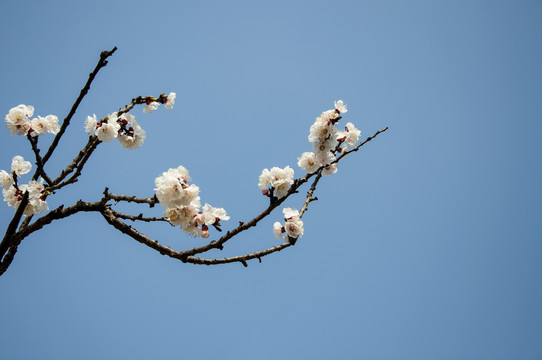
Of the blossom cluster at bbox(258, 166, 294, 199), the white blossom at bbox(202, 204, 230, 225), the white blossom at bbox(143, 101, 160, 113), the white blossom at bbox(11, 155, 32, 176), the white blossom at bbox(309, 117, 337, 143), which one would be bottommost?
the white blossom at bbox(202, 204, 230, 225)

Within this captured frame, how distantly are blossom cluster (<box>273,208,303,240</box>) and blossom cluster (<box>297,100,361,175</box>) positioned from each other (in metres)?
0.55

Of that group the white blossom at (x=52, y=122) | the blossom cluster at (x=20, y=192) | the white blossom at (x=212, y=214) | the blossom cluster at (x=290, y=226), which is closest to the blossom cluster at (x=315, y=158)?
the blossom cluster at (x=290, y=226)

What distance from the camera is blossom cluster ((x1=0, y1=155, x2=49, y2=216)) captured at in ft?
10.2

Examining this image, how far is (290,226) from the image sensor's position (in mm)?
3191

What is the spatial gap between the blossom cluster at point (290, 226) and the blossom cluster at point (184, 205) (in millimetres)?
599

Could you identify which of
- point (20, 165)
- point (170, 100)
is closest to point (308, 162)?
point (170, 100)

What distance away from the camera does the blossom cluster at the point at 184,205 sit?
9.16 ft

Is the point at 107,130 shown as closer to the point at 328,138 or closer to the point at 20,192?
the point at 20,192

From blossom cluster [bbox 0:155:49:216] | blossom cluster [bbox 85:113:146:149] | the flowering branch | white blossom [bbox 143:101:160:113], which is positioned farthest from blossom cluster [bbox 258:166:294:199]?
blossom cluster [bbox 0:155:49:216]

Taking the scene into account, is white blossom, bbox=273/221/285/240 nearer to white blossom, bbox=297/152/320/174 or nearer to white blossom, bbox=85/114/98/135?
white blossom, bbox=297/152/320/174

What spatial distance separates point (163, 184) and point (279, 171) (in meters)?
1.19

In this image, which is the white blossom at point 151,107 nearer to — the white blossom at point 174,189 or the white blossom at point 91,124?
the white blossom at point 91,124

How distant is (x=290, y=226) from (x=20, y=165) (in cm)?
313

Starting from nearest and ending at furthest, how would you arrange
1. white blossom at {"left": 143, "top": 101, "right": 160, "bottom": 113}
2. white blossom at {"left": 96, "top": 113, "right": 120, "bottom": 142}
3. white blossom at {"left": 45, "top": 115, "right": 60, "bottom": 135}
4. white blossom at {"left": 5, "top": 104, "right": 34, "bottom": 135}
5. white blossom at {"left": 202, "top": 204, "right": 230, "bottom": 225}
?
white blossom at {"left": 202, "top": 204, "right": 230, "bottom": 225}
white blossom at {"left": 96, "top": 113, "right": 120, "bottom": 142}
white blossom at {"left": 5, "top": 104, "right": 34, "bottom": 135}
white blossom at {"left": 45, "top": 115, "right": 60, "bottom": 135}
white blossom at {"left": 143, "top": 101, "right": 160, "bottom": 113}
